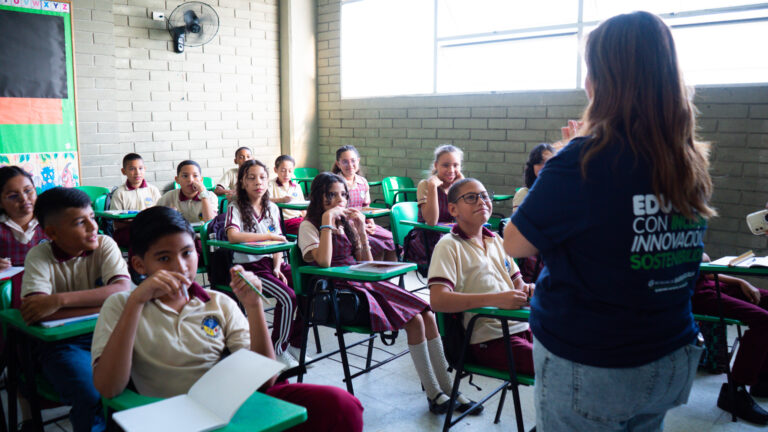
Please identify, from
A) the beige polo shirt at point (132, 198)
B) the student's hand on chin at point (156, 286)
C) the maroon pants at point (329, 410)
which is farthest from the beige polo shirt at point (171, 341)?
the beige polo shirt at point (132, 198)

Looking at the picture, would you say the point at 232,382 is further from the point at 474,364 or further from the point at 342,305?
the point at 342,305

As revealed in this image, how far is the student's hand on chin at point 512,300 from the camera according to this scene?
1.90 metres

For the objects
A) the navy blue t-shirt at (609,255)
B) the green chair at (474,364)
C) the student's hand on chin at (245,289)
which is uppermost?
the navy blue t-shirt at (609,255)

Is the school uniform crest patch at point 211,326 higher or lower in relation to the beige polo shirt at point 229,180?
lower

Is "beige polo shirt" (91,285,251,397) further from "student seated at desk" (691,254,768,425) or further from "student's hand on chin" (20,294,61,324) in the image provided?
"student seated at desk" (691,254,768,425)

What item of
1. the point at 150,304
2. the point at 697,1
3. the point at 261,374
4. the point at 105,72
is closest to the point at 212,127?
the point at 105,72

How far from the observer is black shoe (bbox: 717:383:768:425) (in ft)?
8.35

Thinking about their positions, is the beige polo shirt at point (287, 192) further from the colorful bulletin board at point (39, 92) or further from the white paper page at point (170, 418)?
the white paper page at point (170, 418)

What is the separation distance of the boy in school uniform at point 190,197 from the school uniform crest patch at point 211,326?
9.65 ft

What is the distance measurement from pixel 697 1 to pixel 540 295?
4383 mm

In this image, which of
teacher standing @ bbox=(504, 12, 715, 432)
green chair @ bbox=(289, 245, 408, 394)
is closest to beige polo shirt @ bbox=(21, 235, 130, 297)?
green chair @ bbox=(289, 245, 408, 394)

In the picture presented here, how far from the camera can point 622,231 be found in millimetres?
1075

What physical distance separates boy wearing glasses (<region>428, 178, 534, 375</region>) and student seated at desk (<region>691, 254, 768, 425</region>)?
946mm

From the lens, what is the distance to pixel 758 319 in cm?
264
